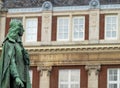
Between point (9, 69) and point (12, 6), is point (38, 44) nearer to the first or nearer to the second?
point (12, 6)

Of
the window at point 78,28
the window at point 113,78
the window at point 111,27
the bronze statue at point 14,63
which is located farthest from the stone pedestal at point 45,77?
the bronze statue at point 14,63

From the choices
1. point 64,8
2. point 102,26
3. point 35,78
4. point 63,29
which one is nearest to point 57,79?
point 35,78

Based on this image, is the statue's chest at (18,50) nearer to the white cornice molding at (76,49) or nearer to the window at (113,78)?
the window at (113,78)

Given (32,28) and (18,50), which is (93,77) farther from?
(18,50)

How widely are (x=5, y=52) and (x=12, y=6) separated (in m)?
33.2

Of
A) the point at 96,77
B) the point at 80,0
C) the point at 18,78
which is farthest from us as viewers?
the point at 80,0

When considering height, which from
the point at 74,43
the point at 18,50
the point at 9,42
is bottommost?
the point at 74,43

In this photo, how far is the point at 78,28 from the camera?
4109 cm

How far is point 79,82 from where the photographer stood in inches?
1577

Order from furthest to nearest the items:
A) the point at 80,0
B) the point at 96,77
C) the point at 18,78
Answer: the point at 80,0
the point at 96,77
the point at 18,78

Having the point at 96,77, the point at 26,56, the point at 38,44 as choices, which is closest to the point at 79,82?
the point at 96,77

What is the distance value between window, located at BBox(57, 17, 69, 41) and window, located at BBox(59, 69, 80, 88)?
253 centimetres

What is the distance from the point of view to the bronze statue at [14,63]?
396 inches

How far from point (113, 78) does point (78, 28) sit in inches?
182
